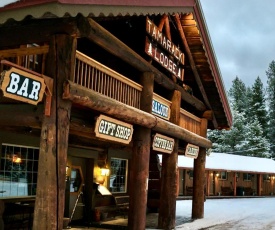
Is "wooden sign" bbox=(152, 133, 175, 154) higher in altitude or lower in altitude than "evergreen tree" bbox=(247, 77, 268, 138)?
lower

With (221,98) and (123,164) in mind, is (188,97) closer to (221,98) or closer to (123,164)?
(221,98)

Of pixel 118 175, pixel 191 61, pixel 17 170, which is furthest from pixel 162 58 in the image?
pixel 118 175

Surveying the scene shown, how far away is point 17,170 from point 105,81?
4.35m

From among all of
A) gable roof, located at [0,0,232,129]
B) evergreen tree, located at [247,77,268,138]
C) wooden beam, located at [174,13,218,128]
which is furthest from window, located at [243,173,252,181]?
wooden beam, located at [174,13,218,128]

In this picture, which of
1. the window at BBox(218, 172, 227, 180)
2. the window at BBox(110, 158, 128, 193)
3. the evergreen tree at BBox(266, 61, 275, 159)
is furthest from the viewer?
the evergreen tree at BBox(266, 61, 275, 159)

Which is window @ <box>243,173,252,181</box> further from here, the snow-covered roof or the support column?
the support column

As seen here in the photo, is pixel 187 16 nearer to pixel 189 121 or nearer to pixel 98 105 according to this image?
pixel 189 121

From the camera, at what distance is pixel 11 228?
38.7 feet

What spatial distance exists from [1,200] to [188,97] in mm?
7576

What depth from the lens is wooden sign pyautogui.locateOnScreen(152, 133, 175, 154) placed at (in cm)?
1222

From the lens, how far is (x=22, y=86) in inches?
268

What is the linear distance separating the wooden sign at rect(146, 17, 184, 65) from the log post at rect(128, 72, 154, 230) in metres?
1.58

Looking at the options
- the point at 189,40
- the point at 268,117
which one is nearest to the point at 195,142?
the point at 189,40

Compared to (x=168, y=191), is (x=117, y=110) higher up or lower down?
higher up
